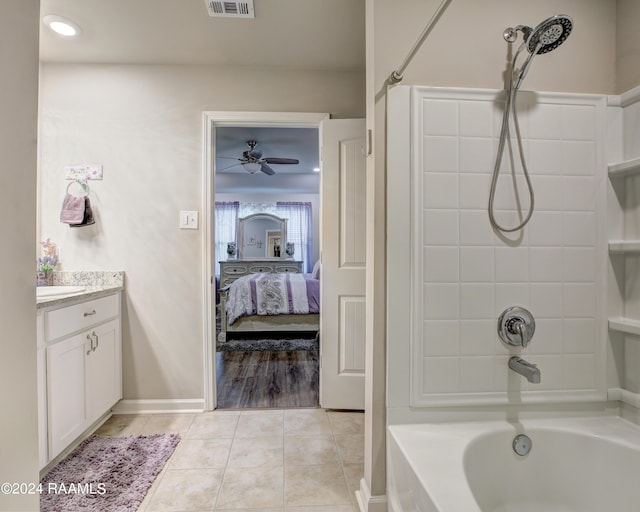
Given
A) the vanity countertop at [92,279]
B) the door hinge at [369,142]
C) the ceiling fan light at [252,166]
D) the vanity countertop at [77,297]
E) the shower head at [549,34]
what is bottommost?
the vanity countertop at [77,297]

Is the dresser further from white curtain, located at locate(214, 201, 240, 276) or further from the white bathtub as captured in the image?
the white bathtub

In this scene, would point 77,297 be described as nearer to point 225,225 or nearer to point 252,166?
point 252,166

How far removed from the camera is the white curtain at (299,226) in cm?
655

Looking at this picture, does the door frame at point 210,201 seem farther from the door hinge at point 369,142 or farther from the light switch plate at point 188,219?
the door hinge at point 369,142

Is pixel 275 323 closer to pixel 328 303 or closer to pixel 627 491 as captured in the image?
pixel 328 303

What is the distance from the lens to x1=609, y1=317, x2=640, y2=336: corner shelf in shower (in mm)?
1208

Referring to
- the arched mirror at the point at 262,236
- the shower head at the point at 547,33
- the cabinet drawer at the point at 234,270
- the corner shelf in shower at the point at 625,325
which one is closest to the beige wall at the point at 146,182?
the shower head at the point at 547,33

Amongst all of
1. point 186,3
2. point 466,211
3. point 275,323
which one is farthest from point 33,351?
point 275,323

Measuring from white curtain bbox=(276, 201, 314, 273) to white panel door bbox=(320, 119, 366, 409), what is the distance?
4.33 m

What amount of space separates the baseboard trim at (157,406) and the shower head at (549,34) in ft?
8.64

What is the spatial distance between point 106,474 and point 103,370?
2.05 feet

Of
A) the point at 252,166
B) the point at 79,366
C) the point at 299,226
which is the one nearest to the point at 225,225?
the point at 299,226

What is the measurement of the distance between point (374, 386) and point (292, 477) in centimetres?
74

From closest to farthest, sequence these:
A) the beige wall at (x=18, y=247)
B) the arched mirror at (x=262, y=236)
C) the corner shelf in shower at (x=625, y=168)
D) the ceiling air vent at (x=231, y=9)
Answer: the beige wall at (x=18, y=247) → the corner shelf in shower at (x=625, y=168) → the ceiling air vent at (x=231, y=9) → the arched mirror at (x=262, y=236)
